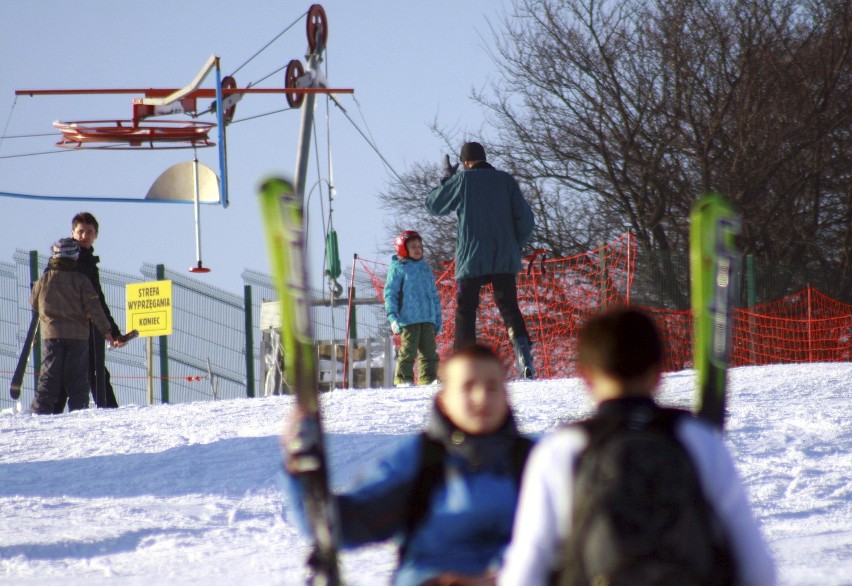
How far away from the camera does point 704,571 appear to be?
2.19 m

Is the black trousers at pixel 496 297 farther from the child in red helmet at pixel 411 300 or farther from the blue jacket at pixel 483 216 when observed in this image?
the child in red helmet at pixel 411 300

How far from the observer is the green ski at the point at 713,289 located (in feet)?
9.04

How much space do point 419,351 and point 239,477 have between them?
160 inches

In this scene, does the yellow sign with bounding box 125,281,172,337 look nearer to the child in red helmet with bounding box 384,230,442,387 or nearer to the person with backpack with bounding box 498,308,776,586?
the child in red helmet with bounding box 384,230,442,387

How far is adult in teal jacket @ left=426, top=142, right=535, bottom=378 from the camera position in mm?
9031

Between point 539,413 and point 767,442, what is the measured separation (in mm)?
1390

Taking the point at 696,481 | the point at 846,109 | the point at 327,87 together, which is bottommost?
the point at 696,481

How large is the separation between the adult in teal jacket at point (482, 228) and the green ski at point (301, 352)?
6.17 metres

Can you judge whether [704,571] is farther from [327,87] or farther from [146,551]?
[327,87]

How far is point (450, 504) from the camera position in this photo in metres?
2.70

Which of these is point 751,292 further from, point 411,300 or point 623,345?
point 623,345

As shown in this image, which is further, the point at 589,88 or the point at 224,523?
the point at 589,88

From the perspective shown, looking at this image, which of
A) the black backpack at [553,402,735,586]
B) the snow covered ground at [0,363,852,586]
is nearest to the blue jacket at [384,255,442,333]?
the snow covered ground at [0,363,852,586]

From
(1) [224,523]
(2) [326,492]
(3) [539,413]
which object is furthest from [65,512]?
(2) [326,492]
